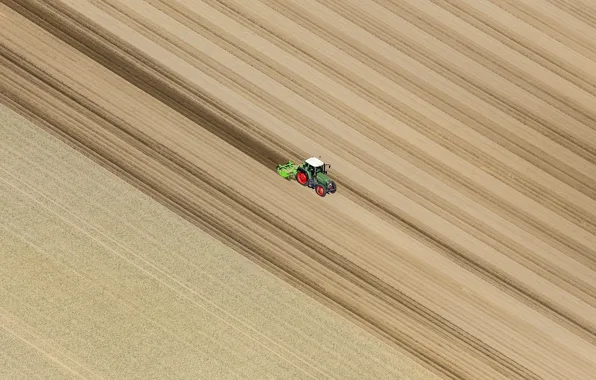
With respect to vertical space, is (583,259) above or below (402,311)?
above

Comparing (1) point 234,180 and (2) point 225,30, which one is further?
(2) point 225,30

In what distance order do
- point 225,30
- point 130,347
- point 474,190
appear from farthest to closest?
point 225,30
point 474,190
point 130,347

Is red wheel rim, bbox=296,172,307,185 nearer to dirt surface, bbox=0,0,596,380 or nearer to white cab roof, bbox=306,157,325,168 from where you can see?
dirt surface, bbox=0,0,596,380

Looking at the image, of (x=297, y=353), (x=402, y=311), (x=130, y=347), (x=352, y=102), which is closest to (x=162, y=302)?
(x=130, y=347)

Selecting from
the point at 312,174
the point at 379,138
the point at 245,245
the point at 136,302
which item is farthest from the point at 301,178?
the point at 136,302

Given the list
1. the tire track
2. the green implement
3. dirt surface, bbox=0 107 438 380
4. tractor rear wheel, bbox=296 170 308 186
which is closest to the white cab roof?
tractor rear wheel, bbox=296 170 308 186

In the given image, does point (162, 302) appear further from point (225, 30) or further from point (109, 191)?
point (225, 30)

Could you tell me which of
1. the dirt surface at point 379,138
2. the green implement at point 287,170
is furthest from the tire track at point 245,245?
the green implement at point 287,170
